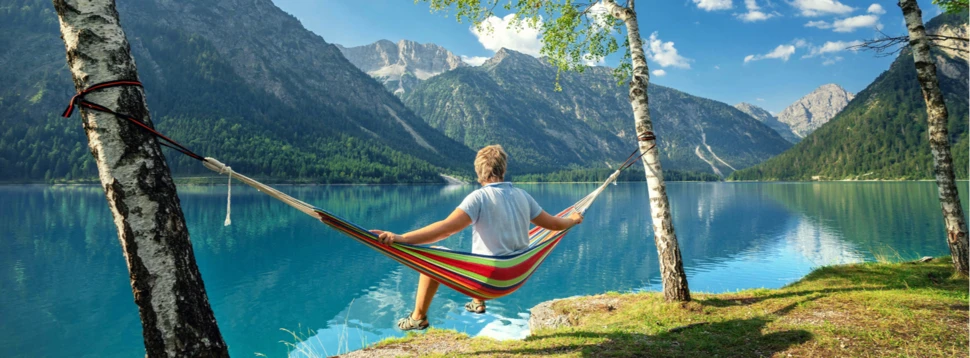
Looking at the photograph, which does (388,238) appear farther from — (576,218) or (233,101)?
(233,101)

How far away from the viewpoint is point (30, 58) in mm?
110125

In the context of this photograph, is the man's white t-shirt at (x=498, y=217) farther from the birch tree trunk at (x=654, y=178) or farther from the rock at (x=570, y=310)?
the rock at (x=570, y=310)

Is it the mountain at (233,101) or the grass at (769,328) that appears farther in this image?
the mountain at (233,101)

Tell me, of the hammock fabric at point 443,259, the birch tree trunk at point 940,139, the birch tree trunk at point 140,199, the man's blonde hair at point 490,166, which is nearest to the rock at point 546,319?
the hammock fabric at point 443,259

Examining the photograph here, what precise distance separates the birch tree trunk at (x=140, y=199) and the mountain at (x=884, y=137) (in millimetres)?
131644

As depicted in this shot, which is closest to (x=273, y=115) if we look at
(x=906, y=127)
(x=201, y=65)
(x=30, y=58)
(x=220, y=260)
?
(x=201, y=65)

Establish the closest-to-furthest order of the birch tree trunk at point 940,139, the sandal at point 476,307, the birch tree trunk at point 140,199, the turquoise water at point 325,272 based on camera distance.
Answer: the birch tree trunk at point 140,199
the sandal at point 476,307
the birch tree trunk at point 940,139
the turquoise water at point 325,272

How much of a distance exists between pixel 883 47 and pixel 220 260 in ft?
75.9

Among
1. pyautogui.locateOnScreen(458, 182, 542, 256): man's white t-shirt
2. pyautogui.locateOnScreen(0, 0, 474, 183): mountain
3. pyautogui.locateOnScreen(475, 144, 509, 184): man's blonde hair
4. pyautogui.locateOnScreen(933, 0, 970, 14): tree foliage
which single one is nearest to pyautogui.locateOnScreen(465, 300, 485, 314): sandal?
pyautogui.locateOnScreen(458, 182, 542, 256): man's white t-shirt

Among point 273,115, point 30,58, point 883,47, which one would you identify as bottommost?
point 883,47

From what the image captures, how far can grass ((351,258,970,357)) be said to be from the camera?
3438 mm

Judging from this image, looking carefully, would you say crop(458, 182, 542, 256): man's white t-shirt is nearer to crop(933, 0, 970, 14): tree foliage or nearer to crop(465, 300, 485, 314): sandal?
crop(465, 300, 485, 314): sandal

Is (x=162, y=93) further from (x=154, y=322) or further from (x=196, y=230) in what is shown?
(x=154, y=322)

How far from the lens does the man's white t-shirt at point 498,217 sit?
2865 millimetres
